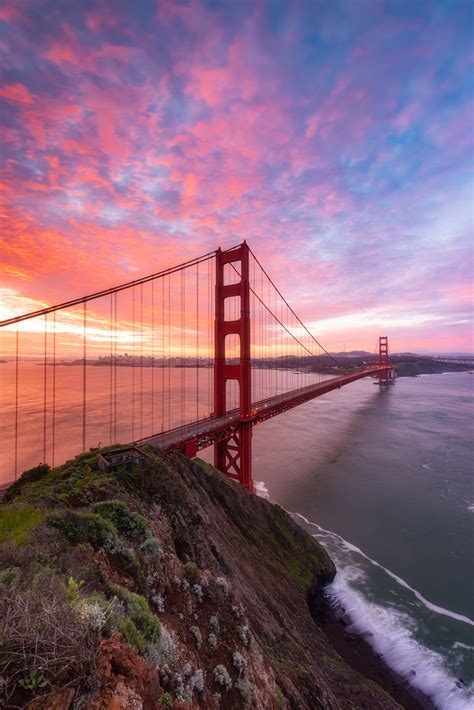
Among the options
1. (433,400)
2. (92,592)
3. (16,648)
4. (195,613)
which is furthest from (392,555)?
(433,400)

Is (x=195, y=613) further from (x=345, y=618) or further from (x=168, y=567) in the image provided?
(x=345, y=618)

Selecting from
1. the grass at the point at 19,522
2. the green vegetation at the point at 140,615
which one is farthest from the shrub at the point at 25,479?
the green vegetation at the point at 140,615

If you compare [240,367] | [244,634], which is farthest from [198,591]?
[240,367]

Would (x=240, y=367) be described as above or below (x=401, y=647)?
above

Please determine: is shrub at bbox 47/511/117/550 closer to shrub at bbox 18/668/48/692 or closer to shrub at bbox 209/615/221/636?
shrub at bbox 209/615/221/636

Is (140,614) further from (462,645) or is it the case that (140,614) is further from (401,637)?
(462,645)

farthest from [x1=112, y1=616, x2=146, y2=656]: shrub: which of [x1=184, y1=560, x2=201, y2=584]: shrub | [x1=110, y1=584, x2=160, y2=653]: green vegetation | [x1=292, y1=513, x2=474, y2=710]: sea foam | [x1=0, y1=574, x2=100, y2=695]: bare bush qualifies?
[x1=292, y1=513, x2=474, y2=710]: sea foam

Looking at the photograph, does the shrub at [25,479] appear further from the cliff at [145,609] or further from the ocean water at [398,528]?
the ocean water at [398,528]
